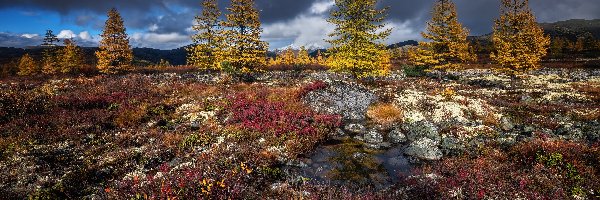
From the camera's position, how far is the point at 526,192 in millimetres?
10727

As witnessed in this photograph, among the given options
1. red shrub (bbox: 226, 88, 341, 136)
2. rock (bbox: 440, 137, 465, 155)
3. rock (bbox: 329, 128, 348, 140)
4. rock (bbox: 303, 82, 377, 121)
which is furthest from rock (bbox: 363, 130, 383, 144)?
rock (bbox: 303, 82, 377, 121)

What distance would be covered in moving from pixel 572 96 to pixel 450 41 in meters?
16.3

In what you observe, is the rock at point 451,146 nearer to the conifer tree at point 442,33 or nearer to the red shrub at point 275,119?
the red shrub at point 275,119

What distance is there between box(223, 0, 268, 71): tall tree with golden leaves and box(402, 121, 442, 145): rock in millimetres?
21447

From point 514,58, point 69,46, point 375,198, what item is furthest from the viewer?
point 69,46

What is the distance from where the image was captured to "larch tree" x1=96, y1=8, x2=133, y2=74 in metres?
48.8

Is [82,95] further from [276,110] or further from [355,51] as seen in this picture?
[355,51]

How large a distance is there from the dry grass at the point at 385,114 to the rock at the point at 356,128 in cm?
187

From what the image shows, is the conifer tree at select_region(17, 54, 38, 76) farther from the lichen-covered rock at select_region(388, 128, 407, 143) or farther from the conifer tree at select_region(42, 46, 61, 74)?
the lichen-covered rock at select_region(388, 128, 407, 143)

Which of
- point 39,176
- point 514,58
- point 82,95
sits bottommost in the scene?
point 39,176

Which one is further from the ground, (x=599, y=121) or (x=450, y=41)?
(x=450, y=41)

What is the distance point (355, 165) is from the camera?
587 inches

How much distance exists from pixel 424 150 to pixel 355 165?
3912 mm

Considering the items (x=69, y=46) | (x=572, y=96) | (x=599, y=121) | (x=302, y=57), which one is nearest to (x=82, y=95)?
(x=599, y=121)
